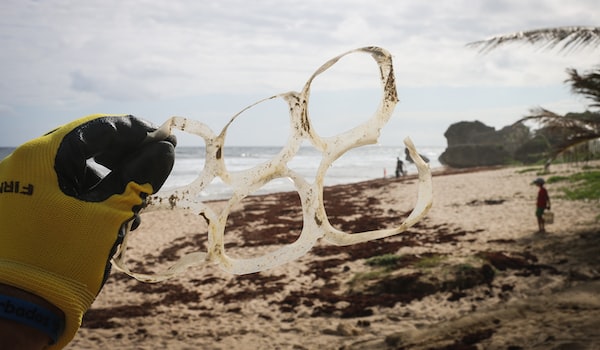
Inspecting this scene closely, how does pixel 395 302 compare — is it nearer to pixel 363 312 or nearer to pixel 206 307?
pixel 363 312

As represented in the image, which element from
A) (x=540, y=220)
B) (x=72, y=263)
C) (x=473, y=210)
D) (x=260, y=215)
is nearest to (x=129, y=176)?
(x=72, y=263)

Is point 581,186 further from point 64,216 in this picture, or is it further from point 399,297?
point 64,216

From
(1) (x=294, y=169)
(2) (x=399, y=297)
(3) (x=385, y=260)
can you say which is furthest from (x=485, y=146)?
(2) (x=399, y=297)

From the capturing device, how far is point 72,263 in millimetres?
1521

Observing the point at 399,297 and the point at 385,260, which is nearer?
the point at 399,297

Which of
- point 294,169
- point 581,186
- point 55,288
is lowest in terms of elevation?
point 581,186

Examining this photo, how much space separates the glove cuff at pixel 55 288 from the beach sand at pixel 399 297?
4.57 m

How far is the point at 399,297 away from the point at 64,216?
24.2 ft

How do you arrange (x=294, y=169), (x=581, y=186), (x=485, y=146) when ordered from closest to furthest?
(x=581, y=186), (x=294, y=169), (x=485, y=146)

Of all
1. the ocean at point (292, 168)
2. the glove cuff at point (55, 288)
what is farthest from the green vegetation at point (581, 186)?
the glove cuff at point (55, 288)

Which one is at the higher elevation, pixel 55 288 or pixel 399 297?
pixel 55 288

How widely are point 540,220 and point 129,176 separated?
11594mm

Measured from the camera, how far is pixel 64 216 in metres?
1.52

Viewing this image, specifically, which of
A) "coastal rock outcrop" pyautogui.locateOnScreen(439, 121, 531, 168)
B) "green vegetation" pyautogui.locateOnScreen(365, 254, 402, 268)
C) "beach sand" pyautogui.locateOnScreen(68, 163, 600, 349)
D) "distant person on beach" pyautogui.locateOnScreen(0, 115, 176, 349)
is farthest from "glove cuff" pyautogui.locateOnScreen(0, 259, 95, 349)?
"coastal rock outcrop" pyautogui.locateOnScreen(439, 121, 531, 168)
